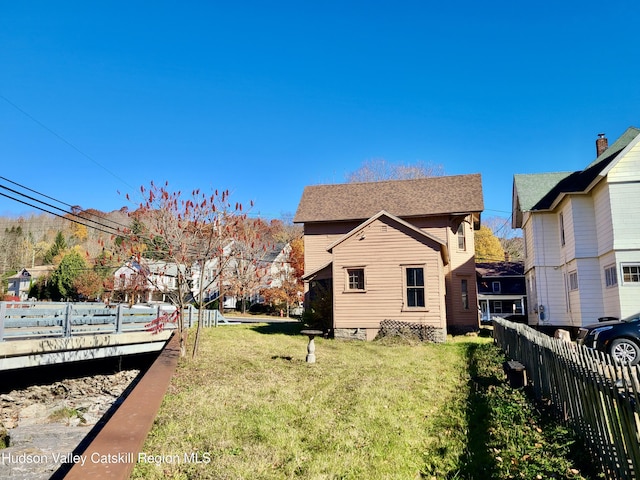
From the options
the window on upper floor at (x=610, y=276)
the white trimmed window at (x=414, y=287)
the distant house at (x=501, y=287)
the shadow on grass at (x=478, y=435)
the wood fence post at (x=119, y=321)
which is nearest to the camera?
the shadow on grass at (x=478, y=435)

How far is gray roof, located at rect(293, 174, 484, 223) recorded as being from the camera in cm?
2425

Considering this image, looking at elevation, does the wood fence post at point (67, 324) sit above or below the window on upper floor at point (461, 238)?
below

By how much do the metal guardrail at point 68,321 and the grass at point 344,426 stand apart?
16.1 feet

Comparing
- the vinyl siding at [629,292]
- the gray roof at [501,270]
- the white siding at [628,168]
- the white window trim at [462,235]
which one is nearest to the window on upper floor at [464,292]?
the white window trim at [462,235]

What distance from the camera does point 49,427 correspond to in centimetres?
916

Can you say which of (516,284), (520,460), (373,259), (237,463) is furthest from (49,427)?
(516,284)

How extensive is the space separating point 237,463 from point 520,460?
3299mm

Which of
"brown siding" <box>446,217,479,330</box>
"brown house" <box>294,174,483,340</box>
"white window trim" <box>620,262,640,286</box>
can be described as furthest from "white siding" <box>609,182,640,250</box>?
"brown siding" <box>446,217,479,330</box>

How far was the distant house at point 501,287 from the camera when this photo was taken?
40.4 meters

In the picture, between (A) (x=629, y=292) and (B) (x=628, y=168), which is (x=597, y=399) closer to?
(A) (x=629, y=292)

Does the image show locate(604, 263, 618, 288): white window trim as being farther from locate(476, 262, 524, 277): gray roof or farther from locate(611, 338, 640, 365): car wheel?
locate(476, 262, 524, 277): gray roof

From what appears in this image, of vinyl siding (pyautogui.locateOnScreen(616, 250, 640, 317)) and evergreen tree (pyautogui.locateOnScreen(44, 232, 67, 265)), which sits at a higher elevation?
evergreen tree (pyautogui.locateOnScreen(44, 232, 67, 265))

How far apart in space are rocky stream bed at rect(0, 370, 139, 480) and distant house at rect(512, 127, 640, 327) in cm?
1828

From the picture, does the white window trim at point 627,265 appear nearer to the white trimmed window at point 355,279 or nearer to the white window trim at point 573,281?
the white window trim at point 573,281
